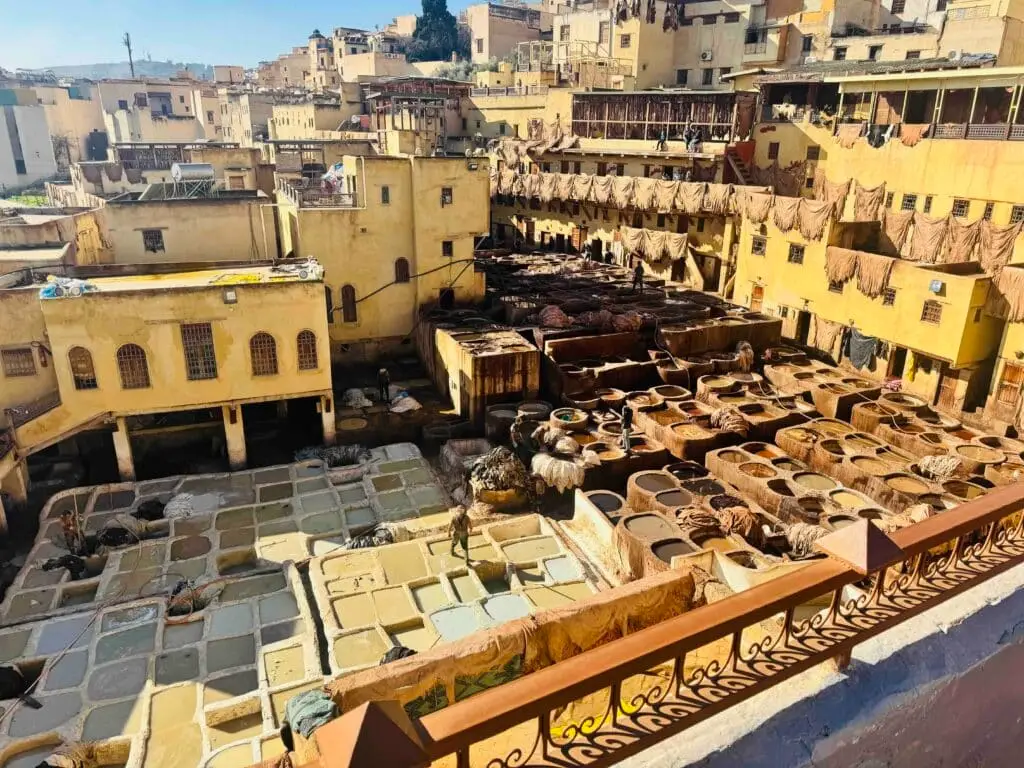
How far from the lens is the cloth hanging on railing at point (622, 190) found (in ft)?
122

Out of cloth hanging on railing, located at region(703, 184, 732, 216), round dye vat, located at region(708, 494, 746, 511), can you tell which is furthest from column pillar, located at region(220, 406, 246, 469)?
cloth hanging on railing, located at region(703, 184, 732, 216)

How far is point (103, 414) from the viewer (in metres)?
18.6

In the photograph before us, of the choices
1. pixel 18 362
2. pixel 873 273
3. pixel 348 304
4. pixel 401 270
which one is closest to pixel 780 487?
pixel 873 273

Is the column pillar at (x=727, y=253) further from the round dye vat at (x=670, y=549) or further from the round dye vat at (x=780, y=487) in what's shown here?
the round dye vat at (x=670, y=549)

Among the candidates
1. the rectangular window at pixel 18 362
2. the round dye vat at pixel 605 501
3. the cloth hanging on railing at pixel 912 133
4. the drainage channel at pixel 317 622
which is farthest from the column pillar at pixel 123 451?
the cloth hanging on railing at pixel 912 133

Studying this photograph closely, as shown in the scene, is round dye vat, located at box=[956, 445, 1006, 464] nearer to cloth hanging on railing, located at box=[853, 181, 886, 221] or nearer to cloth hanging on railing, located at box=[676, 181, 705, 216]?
cloth hanging on railing, located at box=[853, 181, 886, 221]

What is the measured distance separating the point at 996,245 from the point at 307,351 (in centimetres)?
2327

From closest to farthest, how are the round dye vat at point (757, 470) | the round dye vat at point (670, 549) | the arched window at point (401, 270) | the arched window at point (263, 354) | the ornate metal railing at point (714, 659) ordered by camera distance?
1. the ornate metal railing at point (714, 659)
2. the round dye vat at point (670, 549)
3. the round dye vat at point (757, 470)
4. the arched window at point (263, 354)
5. the arched window at point (401, 270)

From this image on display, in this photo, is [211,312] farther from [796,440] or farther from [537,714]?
[537,714]

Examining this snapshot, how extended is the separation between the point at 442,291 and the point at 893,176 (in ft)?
64.1

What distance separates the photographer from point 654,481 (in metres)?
18.4

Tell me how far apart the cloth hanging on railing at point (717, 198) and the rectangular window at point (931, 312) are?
1199 centimetres

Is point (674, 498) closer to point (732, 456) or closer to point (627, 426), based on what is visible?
point (732, 456)

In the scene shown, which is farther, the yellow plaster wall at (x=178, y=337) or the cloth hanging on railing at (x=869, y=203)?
the cloth hanging on railing at (x=869, y=203)
